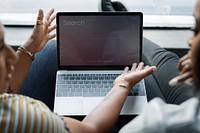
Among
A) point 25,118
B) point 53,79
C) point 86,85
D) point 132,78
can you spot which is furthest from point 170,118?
point 53,79

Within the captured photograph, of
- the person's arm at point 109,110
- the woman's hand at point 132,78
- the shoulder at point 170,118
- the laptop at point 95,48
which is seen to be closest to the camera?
the shoulder at point 170,118

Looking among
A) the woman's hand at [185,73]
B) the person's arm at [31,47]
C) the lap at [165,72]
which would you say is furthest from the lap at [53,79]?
the woman's hand at [185,73]

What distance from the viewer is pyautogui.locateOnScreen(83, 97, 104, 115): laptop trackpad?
3.01 feet

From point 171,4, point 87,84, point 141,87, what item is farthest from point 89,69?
point 171,4

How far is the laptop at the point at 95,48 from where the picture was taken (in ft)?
3.30

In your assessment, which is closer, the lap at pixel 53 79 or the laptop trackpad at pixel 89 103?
the laptop trackpad at pixel 89 103

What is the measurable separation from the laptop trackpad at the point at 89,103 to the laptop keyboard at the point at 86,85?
2cm

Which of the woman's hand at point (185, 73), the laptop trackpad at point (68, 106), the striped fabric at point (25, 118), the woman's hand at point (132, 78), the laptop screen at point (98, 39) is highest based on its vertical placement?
the laptop screen at point (98, 39)

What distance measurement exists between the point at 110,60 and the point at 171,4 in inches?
28.4

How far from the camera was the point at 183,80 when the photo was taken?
57cm

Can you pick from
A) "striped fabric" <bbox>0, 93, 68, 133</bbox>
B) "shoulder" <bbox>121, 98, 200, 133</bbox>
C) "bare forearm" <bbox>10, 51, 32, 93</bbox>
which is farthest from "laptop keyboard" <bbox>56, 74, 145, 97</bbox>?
"shoulder" <bbox>121, 98, 200, 133</bbox>

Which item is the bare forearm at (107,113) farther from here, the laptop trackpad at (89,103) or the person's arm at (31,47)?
the person's arm at (31,47)

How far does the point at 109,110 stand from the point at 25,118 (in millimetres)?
232

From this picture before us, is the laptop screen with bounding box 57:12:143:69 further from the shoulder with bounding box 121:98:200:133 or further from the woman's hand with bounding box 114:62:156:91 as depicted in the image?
the shoulder with bounding box 121:98:200:133
